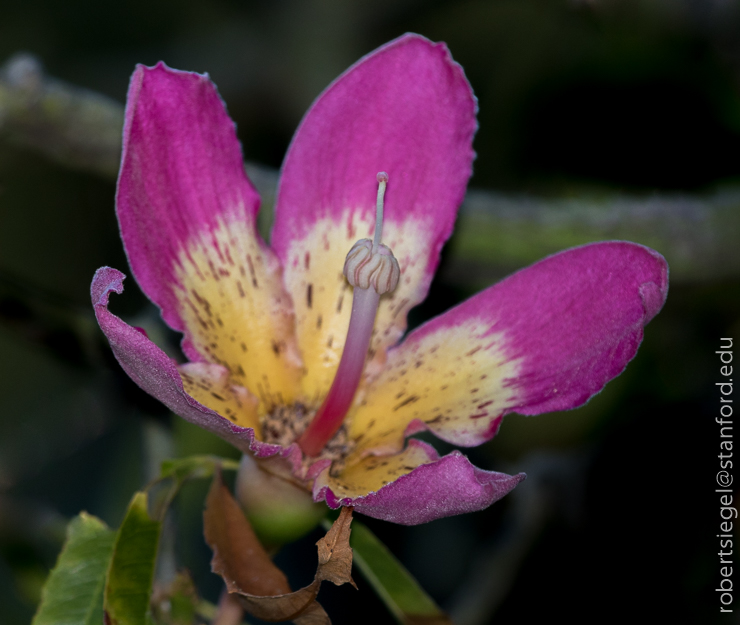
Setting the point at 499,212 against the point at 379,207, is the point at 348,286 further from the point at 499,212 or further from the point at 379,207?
the point at 499,212

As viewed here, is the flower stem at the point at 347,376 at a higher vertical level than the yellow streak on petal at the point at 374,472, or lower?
higher

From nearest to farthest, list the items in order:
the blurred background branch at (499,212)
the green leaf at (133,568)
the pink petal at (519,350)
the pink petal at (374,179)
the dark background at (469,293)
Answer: the green leaf at (133,568) < the pink petal at (519,350) < the pink petal at (374,179) < the blurred background branch at (499,212) < the dark background at (469,293)

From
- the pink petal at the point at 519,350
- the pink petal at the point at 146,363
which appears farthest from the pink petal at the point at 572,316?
the pink petal at the point at 146,363

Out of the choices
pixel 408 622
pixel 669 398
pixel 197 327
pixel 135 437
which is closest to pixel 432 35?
pixel 669 398

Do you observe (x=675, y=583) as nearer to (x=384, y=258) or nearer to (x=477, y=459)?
(x=477, y=459)

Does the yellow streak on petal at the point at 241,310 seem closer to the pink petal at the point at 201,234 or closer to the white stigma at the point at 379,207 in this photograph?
the pink petal at the point at 201,234

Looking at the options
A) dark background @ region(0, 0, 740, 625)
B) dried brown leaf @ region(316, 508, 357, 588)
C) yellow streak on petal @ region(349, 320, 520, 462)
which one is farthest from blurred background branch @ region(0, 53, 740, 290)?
dried brown leaf @ region(316, 508, 357, 588)

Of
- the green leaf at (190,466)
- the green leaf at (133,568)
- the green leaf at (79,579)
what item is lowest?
the green leaf at (79,579)
